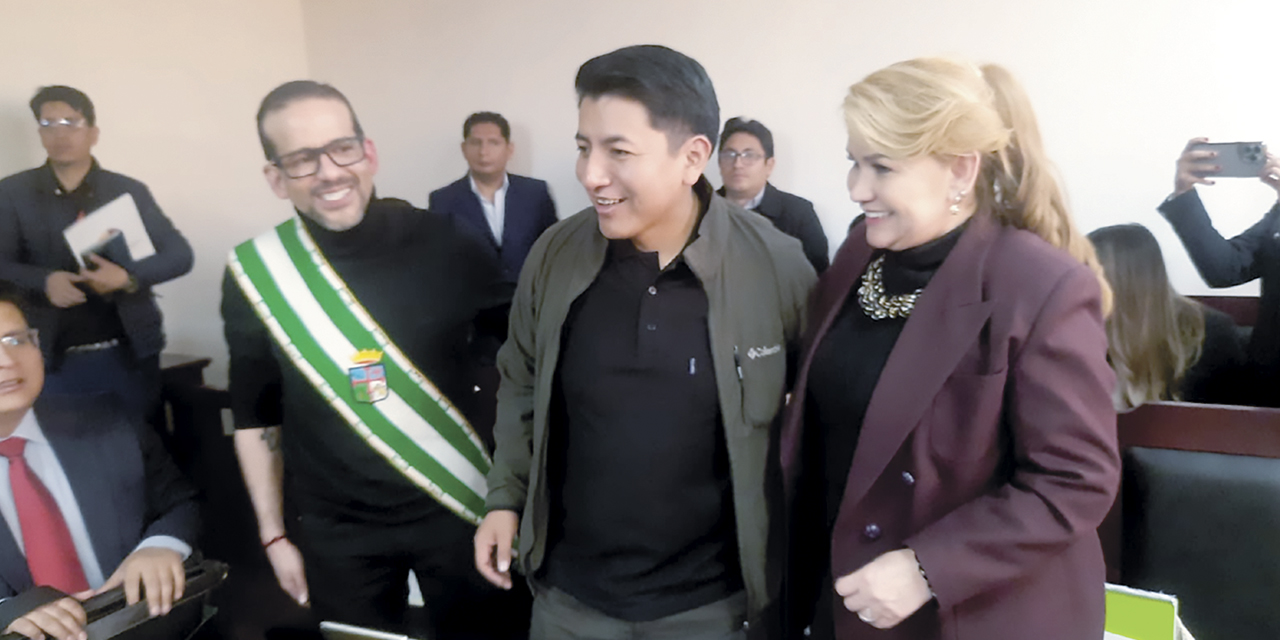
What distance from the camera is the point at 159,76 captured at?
1053 millimetres

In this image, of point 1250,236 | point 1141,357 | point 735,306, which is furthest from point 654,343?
point 1250,236

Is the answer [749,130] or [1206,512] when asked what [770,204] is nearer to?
[749,130]

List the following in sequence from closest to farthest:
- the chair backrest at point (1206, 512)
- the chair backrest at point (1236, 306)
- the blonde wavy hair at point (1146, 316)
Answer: the chair backrest at point (1206, 512), the blonde wavy hair at point (1146, 316), the chair backrest at point (1236, 306)

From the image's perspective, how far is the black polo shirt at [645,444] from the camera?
3.07ft

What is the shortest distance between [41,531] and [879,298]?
1079 mm

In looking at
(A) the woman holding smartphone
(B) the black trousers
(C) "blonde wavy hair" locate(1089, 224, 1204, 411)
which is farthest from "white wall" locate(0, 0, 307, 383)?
(A) the woman holding smartphone

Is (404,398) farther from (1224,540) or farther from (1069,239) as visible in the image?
(1224,540)

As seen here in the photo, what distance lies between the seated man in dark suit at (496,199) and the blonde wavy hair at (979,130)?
0.59m

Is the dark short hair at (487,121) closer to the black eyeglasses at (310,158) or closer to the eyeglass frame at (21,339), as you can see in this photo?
the black eyeglasses at (310,158)

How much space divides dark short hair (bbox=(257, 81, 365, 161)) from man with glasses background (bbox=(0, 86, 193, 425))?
0.73 feet

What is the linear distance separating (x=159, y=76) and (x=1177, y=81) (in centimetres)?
267

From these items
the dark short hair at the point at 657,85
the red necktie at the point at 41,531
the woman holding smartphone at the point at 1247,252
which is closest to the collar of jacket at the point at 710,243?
the dark short hair at the point at 657,85

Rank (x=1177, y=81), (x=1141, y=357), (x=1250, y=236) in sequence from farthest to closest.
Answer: (x=1177, y=81)
(x=1250, y=236)
(x=1141, y=357)

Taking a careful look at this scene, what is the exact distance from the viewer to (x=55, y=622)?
35.1 inches
